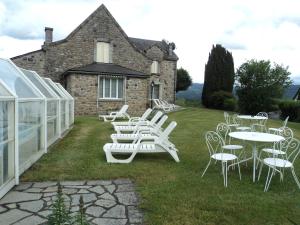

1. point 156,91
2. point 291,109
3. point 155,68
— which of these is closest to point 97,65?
point 156,91

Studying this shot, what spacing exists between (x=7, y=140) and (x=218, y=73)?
30.5m

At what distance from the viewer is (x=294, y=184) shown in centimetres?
598

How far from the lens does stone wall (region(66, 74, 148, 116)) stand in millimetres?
21953

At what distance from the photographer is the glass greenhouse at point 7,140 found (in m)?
4.93

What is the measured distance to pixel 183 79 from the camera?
4619 cm

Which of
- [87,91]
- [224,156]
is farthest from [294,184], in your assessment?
[87,91]

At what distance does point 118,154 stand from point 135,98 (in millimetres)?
15489

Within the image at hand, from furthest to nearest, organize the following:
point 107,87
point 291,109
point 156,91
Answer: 1. point 156,91
2. point 107,87
3. point 291,109

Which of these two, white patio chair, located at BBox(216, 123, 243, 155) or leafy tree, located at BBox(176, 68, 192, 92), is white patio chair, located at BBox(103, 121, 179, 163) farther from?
leafy tree, located at BBox(176, 68, 192, 92)

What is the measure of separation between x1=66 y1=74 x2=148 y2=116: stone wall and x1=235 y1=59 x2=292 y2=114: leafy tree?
8157 mm

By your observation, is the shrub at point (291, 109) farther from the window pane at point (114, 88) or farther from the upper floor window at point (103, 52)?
the upper floor window at point (103, 52)

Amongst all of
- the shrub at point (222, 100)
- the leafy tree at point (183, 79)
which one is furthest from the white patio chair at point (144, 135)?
the leafy tree at point (183, 79)

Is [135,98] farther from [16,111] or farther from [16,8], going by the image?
[16,111]

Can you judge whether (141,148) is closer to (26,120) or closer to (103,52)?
(26,120)
